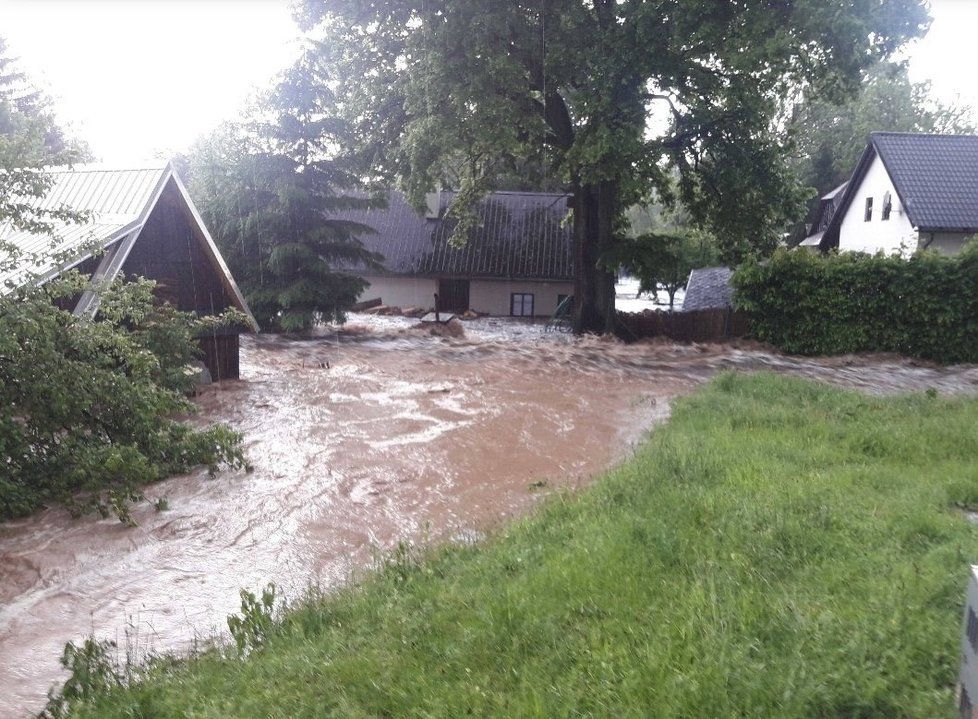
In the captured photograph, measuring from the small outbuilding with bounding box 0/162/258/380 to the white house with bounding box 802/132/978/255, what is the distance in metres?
19.8

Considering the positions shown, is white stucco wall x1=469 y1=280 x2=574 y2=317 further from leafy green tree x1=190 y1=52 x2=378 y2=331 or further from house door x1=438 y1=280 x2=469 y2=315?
leafy green tree x1=190 y1=52 x2=378 y2=331

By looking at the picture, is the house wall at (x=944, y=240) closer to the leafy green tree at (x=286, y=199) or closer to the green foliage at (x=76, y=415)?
the leafy green tree at (x=286, y=199)

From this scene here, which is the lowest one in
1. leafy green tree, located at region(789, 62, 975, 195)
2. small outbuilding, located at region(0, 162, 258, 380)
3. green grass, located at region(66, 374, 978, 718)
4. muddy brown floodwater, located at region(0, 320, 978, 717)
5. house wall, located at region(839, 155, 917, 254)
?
muddy brown floodwater, located at region(0, 320, 978, 717)

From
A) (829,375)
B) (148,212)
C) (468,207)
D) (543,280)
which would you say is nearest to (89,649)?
(148,212)

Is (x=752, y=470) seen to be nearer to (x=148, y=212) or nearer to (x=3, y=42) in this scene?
(x=148, y=212)

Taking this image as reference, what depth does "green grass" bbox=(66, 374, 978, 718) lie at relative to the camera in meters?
4.00

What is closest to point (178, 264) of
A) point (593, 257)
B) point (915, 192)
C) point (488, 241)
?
point (593, 257)

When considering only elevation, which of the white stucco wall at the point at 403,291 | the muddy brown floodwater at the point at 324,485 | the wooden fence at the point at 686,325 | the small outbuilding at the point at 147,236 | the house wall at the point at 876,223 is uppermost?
the house wall at the point at 876,223

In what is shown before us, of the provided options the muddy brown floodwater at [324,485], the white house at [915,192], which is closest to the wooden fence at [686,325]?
the muddy brown floodwater at [324,485]

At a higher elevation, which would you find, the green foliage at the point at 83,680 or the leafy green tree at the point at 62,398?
the leafy green tree at the point at 62,398

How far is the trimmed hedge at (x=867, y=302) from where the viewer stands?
70.2 ft

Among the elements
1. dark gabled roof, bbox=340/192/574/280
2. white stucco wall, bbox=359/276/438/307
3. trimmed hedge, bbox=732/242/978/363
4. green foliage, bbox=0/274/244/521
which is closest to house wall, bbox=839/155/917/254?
trimmed hedge, bbox=732/242/978/363

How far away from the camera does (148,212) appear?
47.2 feet

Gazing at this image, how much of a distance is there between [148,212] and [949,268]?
756 inches
